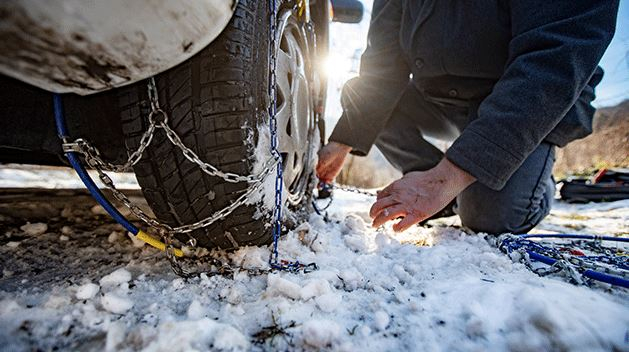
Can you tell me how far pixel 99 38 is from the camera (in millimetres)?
432

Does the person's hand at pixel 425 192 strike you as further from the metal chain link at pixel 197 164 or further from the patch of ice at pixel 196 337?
the patch of ice at pixel 196 337

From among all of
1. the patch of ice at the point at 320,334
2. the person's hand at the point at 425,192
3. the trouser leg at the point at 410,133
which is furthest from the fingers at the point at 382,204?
the trouser leg at the point at 410,133

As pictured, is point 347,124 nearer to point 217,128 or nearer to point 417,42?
point 417,42

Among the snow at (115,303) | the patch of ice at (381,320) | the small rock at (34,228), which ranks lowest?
the small rock at (34,228)

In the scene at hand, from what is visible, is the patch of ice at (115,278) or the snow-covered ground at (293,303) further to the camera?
the patch of ice at (115,278)

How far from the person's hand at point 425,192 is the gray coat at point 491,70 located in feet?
0.16

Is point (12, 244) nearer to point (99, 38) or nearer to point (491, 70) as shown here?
point (99, 38)

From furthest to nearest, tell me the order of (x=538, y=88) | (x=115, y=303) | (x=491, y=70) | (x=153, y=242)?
1. (x=491, y=70)
2. (x=538, y=88)
3. (x=153, y=242)
4. (x=115, y=303)

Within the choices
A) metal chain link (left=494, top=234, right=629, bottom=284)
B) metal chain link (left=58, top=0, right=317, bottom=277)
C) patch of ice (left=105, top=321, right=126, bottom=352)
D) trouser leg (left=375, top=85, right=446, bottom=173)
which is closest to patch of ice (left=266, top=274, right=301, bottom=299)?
metal chain link (left=58, top=0, right=317, bottom=277)

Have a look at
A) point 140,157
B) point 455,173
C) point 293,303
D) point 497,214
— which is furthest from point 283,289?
point 497,214

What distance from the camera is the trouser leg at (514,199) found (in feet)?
4.30

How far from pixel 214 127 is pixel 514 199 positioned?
1288 millimetres

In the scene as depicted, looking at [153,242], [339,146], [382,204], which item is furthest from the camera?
[339,146]

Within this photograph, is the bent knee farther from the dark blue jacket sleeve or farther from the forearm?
the forearm
